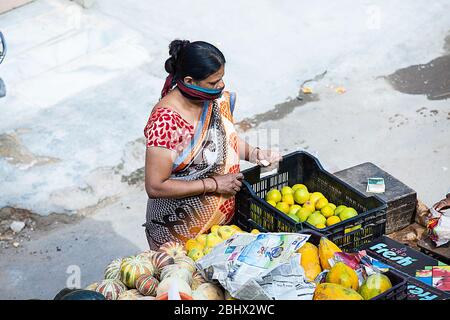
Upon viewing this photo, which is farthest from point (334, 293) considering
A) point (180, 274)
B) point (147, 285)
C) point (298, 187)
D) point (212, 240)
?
point (298, 187)

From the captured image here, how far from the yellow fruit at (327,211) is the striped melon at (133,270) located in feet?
3.65

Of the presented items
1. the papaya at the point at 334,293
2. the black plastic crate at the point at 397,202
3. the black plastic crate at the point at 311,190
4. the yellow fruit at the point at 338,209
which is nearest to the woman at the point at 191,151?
the black plastic crate at the point at 311,190

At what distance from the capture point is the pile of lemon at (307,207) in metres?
3.86

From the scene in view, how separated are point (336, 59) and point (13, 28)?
11.4ft

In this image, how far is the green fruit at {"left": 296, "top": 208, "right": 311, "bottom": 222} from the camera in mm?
3909

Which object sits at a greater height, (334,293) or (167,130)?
(167,130)

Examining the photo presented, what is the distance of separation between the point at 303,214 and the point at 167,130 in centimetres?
86

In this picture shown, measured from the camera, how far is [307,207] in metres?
4.00

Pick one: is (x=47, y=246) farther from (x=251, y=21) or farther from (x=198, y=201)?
(x=251, y=21)

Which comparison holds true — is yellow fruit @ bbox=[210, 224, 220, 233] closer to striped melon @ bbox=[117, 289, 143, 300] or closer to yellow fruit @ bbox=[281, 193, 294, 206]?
yellow fruit @ bbox=[281, 193, 294, 206]

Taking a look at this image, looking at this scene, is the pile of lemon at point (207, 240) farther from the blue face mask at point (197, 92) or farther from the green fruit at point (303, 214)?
the blue face mask at point (197, 92)

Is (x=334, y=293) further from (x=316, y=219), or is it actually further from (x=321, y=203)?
(x=321, y=203)

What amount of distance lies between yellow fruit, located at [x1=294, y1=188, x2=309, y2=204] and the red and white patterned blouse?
0.74 meters

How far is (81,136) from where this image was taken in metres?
6.79
